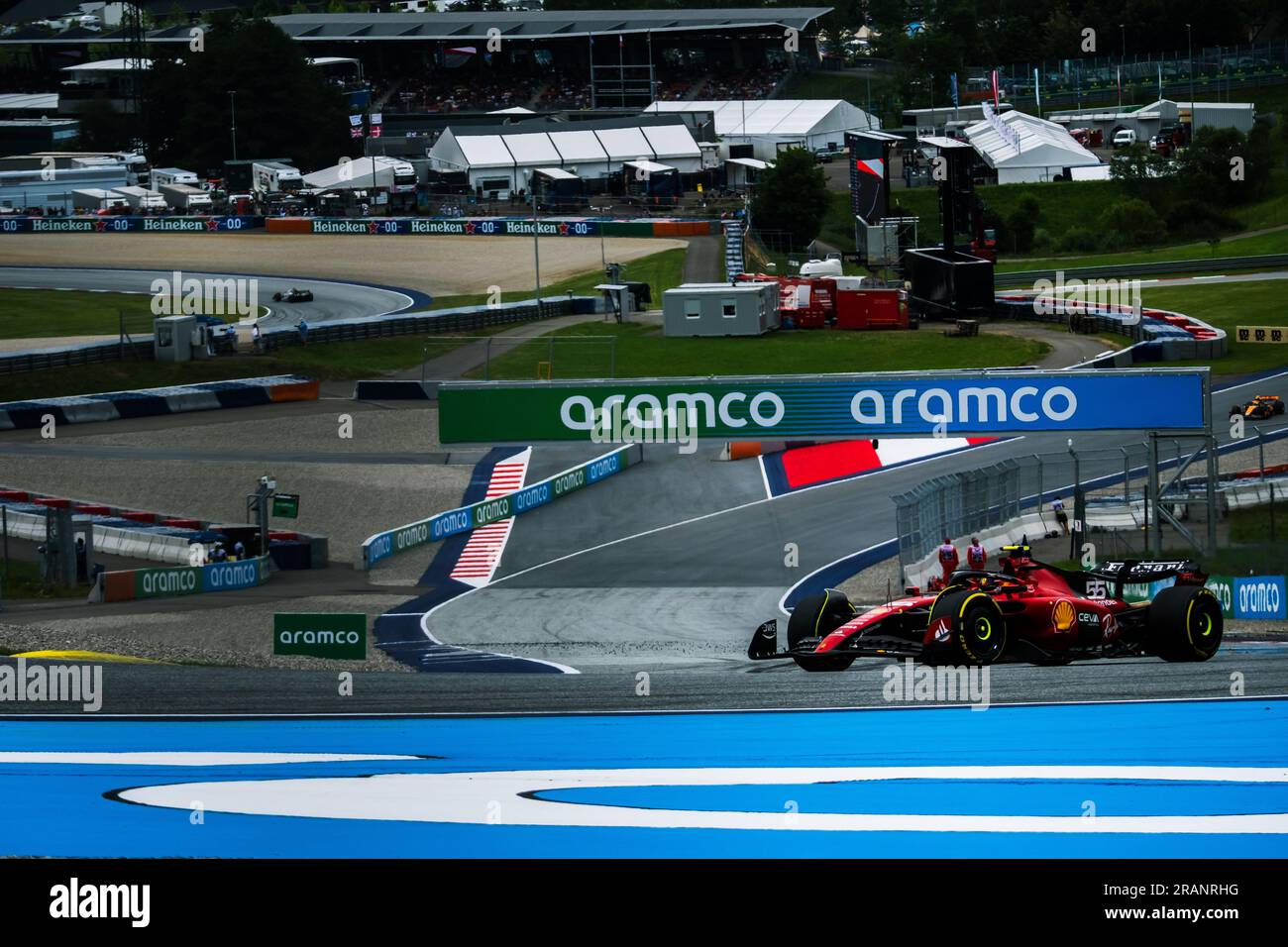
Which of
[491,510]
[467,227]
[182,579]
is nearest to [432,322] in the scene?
[491,510]

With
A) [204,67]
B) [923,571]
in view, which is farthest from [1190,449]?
[204,67]

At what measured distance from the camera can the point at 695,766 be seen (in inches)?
571

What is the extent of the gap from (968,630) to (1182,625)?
261cm

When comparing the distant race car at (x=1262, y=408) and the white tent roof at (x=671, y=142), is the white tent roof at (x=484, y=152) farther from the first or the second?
the distant race car at (x=1262, y=408)

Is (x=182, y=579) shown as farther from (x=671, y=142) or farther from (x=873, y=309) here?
(x=671, y=142)

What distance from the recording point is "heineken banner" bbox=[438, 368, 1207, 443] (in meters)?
27.1

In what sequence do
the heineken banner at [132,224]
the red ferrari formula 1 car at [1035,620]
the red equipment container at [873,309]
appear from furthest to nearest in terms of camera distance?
the heineken banner at [132,224]
the red equipment container at [873,309]
the red ferrari formula 1 car at [1035,620]

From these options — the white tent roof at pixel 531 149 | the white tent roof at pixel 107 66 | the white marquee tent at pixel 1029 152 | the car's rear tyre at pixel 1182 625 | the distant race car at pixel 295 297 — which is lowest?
the car's rear tyre at pixel 1182 625

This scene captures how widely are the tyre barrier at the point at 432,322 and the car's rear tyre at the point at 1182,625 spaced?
41.9 m

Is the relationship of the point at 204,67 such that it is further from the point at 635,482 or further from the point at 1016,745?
the point at 1016,745

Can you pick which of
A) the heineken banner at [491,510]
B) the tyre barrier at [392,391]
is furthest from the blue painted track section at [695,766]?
the tyre barrier at [392,391]

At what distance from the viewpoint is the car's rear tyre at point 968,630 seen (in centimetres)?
1598

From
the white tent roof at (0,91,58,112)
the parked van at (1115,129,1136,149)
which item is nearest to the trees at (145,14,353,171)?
the white tent roof at (0,91,58,112)

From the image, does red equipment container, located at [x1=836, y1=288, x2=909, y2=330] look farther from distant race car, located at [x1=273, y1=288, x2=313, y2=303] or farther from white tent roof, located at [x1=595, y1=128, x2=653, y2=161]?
white tent roof, located at [x1=595, y1=128, x2=653, y2=161]
